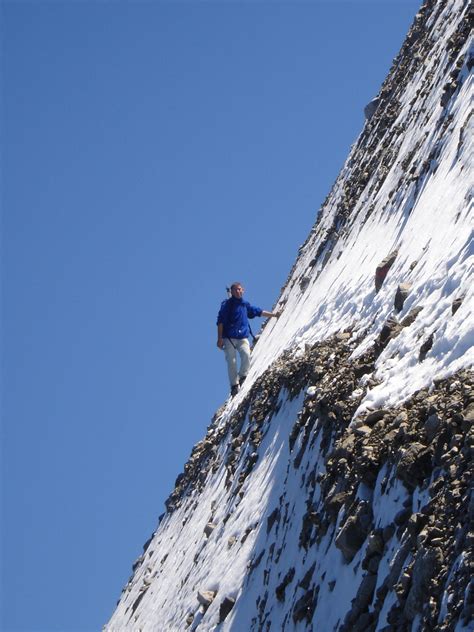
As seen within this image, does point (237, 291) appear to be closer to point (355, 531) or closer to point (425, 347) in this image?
point (425, 347)

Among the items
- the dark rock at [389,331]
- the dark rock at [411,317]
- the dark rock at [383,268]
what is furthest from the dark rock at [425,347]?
the dark rock at [383,268]

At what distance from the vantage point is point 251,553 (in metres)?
12.0

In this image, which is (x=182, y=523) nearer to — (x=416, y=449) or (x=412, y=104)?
(x=412, y=104)

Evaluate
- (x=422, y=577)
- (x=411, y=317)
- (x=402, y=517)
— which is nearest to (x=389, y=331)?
(x=411, y=317)

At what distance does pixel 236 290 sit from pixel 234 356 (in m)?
1.44

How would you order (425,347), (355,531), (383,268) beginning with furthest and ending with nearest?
(383,268)
(425,347)
(355,531)

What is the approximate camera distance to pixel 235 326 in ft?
64.8

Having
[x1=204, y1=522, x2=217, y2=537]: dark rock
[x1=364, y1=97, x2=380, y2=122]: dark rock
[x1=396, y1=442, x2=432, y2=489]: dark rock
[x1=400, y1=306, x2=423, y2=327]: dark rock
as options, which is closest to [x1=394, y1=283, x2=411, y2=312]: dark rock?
[x1=400, y1=306, x2=423, y2=327]: dark rock

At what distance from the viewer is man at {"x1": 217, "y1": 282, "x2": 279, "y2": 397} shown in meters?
19.8

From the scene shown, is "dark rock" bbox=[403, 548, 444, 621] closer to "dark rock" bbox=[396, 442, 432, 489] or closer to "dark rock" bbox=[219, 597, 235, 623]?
"dark rock" bbox=[396, 442, 432, 489]

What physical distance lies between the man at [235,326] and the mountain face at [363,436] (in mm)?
488

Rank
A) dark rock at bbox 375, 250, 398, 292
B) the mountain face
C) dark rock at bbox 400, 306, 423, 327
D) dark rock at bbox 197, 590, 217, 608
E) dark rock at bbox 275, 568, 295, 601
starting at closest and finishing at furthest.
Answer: the mountain face
dark rock at bbox 275, 568, 295, 601
dark rock at bbox 400, 306, 423, 327
dark rock at bbox 197, 590, 217, 608
dark rock at bbox 375, 250, 398, 292

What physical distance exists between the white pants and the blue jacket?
0.15 metres

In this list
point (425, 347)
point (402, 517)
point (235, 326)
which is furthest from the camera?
point (235, 326)
